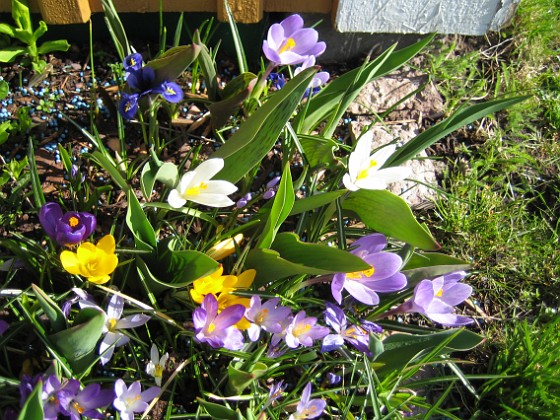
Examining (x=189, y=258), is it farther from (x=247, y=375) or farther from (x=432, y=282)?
(x=432, y=282)

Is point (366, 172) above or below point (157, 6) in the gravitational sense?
below

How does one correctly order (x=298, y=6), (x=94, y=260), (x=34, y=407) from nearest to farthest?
1. (x=34, y=407)
2. (x=94, y=260)
3. (x=298, y=6)

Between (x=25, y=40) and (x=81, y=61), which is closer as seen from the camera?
(x=25, y=40)

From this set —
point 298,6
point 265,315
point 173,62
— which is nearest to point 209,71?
point 173,62

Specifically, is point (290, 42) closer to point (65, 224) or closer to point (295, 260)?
point (295, 260)

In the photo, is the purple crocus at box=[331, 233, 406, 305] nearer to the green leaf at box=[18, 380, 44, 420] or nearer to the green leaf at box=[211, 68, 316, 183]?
the green leaf at box=[211, 68, 316, 183]

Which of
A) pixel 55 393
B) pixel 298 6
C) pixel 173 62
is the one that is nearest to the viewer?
pixel 55 393

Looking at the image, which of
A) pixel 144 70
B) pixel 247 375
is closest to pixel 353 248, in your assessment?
pixel 247 375

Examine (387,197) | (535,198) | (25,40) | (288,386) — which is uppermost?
(25,40)
